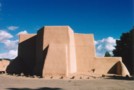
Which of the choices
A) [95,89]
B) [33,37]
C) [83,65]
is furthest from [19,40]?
[95,89]

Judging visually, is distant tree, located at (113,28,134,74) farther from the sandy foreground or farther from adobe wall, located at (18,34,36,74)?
the sandy foreground

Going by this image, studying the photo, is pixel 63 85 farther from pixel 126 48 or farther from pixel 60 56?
pixel 126 48

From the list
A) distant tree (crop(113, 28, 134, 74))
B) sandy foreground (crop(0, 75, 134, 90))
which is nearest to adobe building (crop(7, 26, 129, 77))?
sandy foreground (crop(0, 75, 134, 90))

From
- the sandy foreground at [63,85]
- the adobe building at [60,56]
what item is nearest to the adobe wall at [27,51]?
the adobe building at [60,56]

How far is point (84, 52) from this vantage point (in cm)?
3147

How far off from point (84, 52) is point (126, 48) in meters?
13.3

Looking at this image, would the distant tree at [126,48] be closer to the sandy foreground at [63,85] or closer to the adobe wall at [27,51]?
the adobe wall at [27,51]

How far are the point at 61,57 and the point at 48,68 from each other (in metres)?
1.90

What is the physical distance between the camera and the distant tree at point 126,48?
39.5 meters

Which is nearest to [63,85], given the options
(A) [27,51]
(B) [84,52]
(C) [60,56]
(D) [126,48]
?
(C) [60,56]

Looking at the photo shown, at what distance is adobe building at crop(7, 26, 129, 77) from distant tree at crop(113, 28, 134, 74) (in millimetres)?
8206

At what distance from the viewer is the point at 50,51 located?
24.8m

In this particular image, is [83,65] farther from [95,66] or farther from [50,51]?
[50,51]

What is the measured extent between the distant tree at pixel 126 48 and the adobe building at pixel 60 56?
821 centimetres
